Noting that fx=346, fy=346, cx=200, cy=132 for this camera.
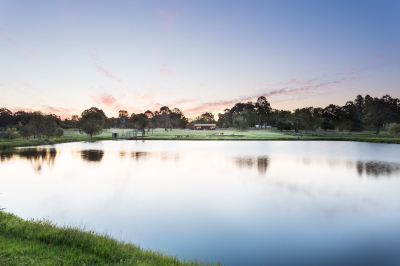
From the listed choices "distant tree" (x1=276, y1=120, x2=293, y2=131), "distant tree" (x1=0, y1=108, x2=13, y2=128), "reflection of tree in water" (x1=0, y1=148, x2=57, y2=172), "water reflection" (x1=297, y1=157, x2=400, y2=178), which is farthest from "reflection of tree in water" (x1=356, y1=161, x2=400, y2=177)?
"distant tree" (x1=0, y1=108, x2=13, y2=128)

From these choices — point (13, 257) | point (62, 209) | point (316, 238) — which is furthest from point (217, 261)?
point (62, 209)

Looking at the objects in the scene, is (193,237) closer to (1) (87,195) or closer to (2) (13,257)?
(2) (13,257)

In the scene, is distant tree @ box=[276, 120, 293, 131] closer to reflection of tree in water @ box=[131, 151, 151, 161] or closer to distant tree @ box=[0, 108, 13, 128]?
reflection of tree in water @ box=[131, 151, 151, 161]

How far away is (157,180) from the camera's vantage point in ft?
101

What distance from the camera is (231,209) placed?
20.4 meters

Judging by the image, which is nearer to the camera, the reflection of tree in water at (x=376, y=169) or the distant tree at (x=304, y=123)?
the reflection of tree in water at (x=376, y=169)

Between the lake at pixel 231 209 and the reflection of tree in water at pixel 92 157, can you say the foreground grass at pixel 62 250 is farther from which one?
the reflection of tree in water at pixel 92 157

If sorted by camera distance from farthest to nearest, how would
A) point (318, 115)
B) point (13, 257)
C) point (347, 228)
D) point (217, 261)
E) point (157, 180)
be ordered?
point (318, 115)
point (157, 180)
point (347, 228)
point (217, 261)
point (13, 257)

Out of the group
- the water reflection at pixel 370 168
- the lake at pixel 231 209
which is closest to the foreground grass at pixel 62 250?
the lake at pixel 231 209

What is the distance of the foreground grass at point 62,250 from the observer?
31.8 feet

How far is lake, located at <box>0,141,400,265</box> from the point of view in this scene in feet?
45.9

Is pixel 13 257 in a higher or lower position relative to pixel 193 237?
higher

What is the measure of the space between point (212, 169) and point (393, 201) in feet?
64.5

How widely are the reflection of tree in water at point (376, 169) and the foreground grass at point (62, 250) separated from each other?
29.3m
